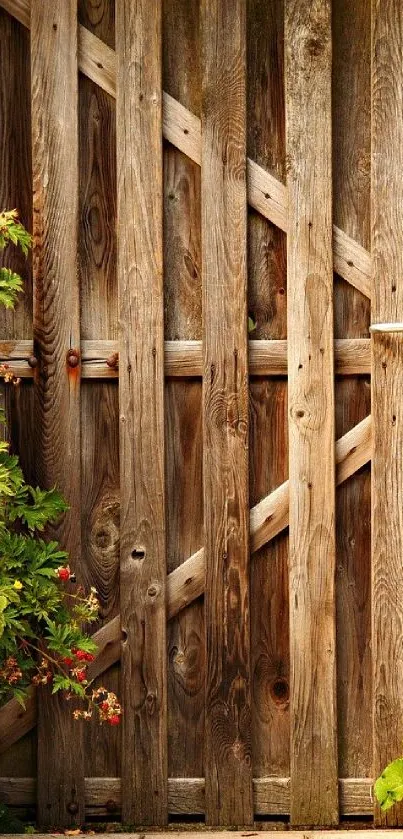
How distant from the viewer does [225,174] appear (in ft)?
11.0

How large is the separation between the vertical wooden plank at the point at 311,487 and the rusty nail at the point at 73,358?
2.60ft

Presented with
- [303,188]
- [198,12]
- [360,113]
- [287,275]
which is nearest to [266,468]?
[287,275]

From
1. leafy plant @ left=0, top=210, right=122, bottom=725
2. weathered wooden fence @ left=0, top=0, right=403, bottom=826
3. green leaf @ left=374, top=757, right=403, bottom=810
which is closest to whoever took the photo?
leafy plant @ left=0, top=210, right=122, bottom=725

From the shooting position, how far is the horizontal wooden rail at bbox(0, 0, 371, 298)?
3.38m

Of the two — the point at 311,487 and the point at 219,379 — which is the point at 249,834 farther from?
the point at 219,379

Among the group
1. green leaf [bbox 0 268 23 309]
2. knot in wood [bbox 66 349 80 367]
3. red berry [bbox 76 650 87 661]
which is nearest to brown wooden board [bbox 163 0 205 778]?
knot in wood [bbox 66 349 80 367]

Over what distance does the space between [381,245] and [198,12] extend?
111 centimetres

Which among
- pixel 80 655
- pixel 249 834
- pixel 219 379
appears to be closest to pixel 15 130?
pixel 219 379

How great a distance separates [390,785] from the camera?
10.5ft

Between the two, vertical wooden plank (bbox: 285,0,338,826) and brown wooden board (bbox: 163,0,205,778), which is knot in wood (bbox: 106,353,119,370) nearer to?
brown wooden board (bbox: 163,0,205,778)

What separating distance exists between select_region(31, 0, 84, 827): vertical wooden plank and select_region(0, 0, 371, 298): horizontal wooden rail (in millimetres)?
115

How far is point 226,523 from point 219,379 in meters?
0.54

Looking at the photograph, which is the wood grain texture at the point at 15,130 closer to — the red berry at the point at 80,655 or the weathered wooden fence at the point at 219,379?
the weathered wooden fence at the point at 219,379

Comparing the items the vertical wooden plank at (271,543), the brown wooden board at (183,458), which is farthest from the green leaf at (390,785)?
the brown wooden board at (183,458)
